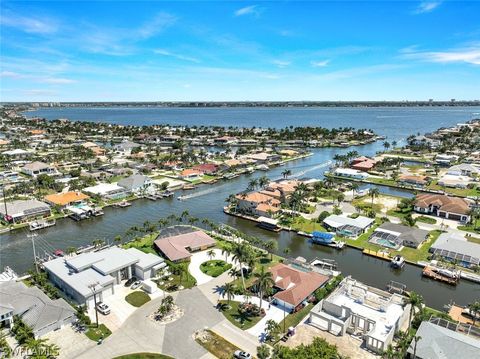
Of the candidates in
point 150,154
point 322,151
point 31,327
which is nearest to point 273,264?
point 31,327

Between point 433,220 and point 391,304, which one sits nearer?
point 391,304

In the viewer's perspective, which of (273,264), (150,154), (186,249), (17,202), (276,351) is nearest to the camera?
(276,351)

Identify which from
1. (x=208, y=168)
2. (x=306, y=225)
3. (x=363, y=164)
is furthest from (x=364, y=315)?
(x=363, y=164)

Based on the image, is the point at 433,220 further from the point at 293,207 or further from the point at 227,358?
the point at 227,358

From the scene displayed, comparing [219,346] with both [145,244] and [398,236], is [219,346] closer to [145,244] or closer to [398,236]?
[145,244]

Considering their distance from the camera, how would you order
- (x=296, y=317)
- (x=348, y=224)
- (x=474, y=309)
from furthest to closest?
(x=348, y=224) → (x=296, y=317) → (x=474, y=309)

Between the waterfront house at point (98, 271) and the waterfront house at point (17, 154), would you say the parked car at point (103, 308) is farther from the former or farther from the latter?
the waterfront house at point (17, 154)

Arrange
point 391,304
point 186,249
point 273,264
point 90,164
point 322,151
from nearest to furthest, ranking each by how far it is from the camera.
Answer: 1. point 391,304
2. point 273,264
3. point 186,249
4. point 90,164
5. point 322,151
